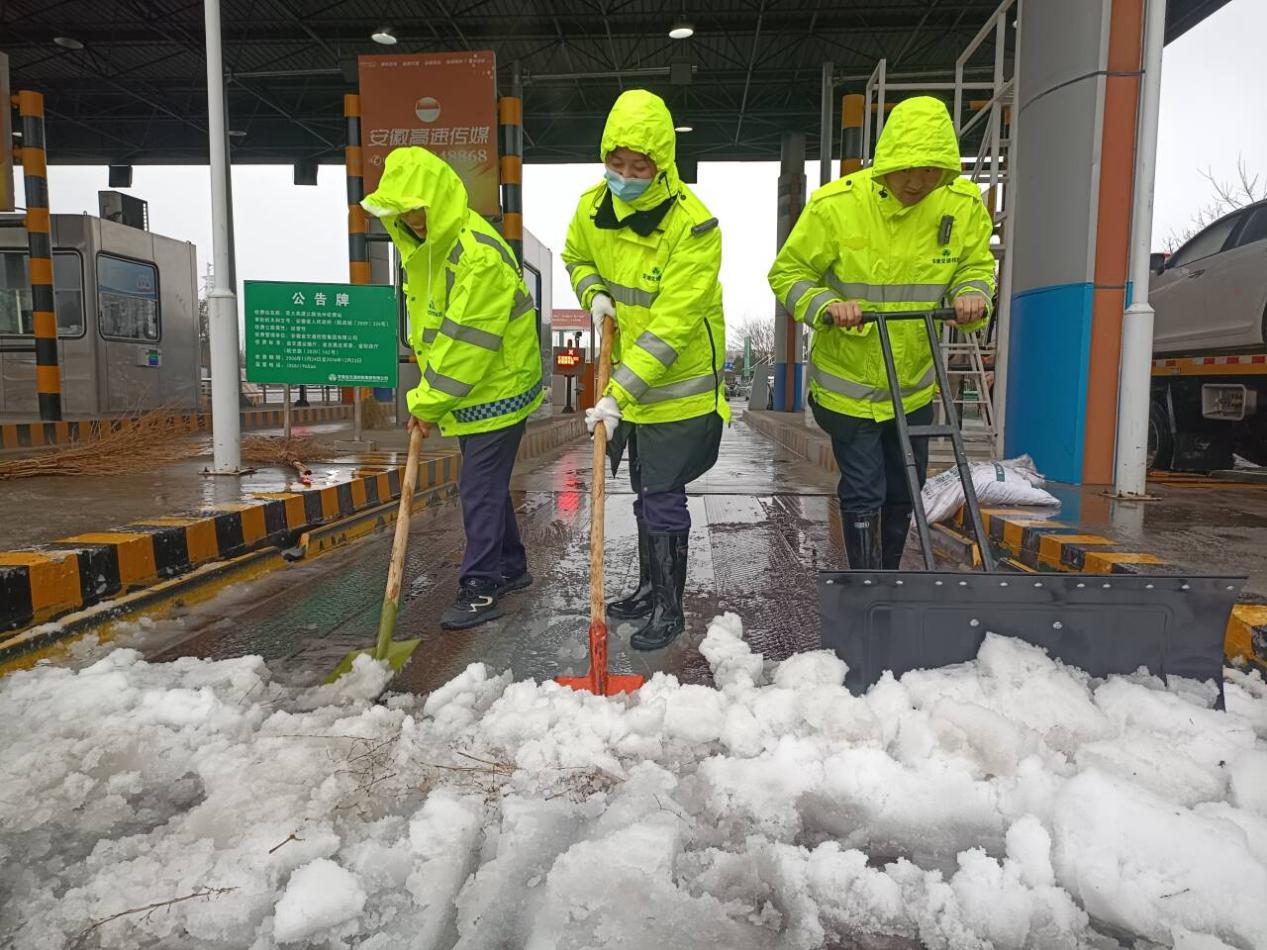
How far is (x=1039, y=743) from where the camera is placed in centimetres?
193

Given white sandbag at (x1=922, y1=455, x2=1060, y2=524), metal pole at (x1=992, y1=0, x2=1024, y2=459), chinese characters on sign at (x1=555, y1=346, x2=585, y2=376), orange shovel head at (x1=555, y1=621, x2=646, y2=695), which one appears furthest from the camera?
chinese characters on sign at (x1=555, y1=346, x2=585, y2=376)

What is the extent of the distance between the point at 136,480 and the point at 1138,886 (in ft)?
20.1

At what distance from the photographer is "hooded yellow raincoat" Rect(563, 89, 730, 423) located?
273cm

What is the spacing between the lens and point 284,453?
22.7 feet

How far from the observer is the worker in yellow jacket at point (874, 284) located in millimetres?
2920

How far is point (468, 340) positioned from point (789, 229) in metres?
17.2

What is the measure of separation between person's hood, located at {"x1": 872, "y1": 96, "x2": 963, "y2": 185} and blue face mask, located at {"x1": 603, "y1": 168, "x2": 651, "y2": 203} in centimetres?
76

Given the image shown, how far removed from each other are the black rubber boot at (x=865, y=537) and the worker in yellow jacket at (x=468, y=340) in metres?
1.29

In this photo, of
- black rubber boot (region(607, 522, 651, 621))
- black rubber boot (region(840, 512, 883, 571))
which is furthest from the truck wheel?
black rubber boot (region(607, 522, 651, 621))

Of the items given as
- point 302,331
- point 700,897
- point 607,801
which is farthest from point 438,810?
point 302,331

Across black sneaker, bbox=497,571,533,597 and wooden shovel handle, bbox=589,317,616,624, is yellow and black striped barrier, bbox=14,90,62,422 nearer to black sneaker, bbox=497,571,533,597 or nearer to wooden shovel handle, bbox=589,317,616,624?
black sneaker, bbox=497,571,533,597

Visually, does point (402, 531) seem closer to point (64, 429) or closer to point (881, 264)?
point (881, 264)

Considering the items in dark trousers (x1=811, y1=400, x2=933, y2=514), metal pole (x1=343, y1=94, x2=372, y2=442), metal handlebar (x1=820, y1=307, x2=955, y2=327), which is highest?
metal pole (x1=343, y1=94, x2=372, y2=442)

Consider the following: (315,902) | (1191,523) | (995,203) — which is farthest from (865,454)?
(995,203)
